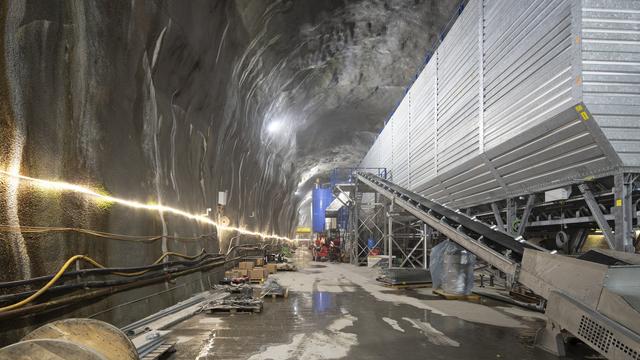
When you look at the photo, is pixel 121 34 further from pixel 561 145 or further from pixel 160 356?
pixel 561 145

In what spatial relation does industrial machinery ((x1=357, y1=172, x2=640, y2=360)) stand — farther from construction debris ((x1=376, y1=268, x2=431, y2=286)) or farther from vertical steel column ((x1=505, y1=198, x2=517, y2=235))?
construction debris ((x1=376, y1=268, x2=431, y2=286))

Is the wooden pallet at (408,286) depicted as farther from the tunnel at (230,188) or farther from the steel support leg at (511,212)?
the steel support leg at (511,212)

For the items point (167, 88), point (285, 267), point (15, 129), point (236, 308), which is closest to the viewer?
point (15, 129)

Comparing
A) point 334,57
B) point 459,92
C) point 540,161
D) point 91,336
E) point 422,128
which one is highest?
point 334,57

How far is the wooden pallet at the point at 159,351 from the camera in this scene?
4.32 m

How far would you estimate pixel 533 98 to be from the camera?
7637 millimetres

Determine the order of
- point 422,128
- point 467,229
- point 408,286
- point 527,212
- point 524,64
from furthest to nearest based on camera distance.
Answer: point 422,128 → point 408,286 → point 467,229 → point 527,212 → point 524,64

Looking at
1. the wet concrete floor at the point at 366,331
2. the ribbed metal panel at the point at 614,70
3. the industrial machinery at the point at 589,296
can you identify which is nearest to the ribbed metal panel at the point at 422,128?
the wet concrete floor at the point at 366,331

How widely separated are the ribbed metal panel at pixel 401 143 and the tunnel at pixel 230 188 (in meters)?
3.12

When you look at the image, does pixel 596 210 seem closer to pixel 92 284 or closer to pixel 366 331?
pixel 366 331

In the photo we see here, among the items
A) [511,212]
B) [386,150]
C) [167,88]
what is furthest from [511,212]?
[386,150]

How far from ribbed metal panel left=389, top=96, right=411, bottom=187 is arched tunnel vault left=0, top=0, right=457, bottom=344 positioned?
2.59 m

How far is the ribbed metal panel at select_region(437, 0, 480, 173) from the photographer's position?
10.5m

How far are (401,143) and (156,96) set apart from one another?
1344cm
